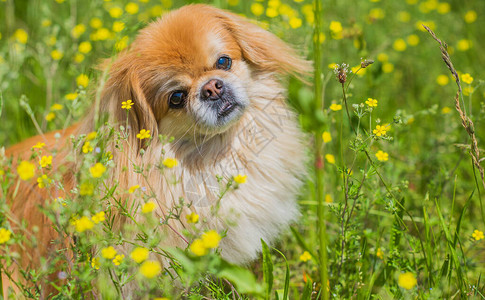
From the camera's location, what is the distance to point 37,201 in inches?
87.0

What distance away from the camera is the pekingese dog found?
85.1 inches

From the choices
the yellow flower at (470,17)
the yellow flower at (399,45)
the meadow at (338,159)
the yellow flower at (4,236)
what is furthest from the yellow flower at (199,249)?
the yellow flower at (470,17)

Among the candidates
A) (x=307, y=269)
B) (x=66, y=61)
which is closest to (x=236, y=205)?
(x=307, y=269)

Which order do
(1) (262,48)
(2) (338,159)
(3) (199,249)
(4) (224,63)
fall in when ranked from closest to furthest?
(3) (199,249)
(4) (224,63)
(1) (262,48)
(2) (338,159)

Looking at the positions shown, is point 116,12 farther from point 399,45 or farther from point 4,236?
point 4,236

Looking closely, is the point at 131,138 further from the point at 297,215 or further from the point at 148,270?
the point at 148,270

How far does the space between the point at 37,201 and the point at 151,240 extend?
3.35 feet

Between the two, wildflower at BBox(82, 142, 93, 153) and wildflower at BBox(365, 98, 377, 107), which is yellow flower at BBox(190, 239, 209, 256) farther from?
wildflower at BBox(365, 98, 377, 107)

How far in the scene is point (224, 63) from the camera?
2.31 metres

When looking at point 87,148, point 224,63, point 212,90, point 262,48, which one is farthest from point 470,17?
point 87,148

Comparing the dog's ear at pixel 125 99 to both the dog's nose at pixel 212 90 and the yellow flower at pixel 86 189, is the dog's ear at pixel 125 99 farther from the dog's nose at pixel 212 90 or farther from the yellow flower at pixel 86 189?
the yellow flower at pixel 86 189

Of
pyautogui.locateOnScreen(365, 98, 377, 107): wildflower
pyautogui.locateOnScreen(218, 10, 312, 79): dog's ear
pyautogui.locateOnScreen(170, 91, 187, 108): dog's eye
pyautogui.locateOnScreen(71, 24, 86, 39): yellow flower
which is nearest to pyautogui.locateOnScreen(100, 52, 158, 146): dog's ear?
pyautogui.locateOnScreen(170, 91, 187, 108): dog's eye

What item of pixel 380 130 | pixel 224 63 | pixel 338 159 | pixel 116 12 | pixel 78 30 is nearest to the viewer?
pixel 380 130

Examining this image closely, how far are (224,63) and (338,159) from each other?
865mm
